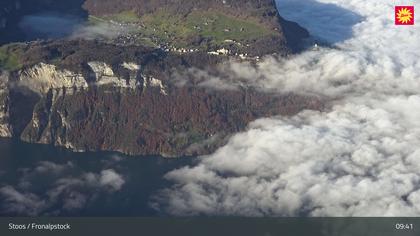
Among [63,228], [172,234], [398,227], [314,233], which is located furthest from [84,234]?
[398,227]

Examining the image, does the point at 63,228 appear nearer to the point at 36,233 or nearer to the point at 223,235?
the point at 36,233

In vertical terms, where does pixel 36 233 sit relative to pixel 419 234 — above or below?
above

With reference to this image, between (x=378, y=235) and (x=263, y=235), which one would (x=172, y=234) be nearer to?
(x=263, y=235)

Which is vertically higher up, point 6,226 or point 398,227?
point 6,226

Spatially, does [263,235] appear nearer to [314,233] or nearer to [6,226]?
[314,233]

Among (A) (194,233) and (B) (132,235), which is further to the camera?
(A) (194,233)

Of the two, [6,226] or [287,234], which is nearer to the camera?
[6,226]

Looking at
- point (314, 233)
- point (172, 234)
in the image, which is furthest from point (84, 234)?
point (314, 233)
